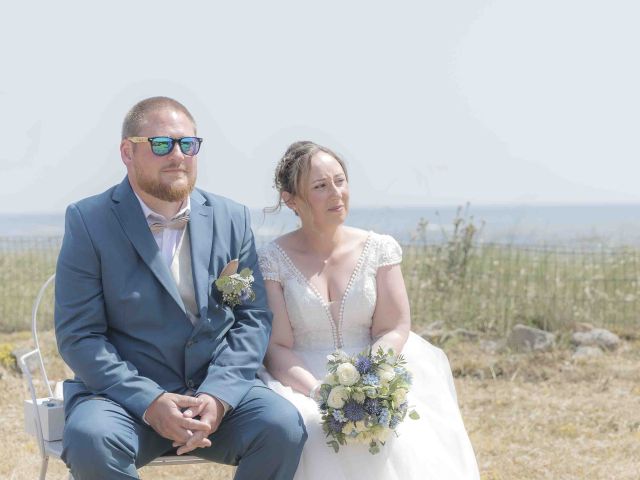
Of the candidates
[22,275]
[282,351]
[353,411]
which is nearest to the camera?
[353,411]

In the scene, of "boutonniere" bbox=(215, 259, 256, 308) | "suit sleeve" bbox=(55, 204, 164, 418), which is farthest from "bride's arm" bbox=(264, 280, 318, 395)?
"suit sleeve" bbox=(55, 204, 164, 418)

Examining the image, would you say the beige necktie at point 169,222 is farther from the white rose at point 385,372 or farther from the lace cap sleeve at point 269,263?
the white rose at point 385,372

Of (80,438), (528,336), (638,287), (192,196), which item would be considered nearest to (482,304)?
(528,336)

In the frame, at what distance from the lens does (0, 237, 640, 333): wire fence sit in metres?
9.02

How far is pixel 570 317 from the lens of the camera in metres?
8.91

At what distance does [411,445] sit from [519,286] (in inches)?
216

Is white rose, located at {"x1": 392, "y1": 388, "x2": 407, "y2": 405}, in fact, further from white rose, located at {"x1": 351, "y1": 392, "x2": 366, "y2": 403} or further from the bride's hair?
the bride's hair

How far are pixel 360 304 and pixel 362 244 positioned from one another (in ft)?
1.14

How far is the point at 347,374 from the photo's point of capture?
Answer: 3760mm

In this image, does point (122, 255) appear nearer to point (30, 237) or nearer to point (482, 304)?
point (482, 304)

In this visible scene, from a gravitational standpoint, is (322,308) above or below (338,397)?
above

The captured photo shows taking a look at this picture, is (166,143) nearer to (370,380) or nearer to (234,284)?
(234,284)

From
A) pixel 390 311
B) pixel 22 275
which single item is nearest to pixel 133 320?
pixel 390 311

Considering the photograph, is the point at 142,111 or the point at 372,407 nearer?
the point at 372,407
